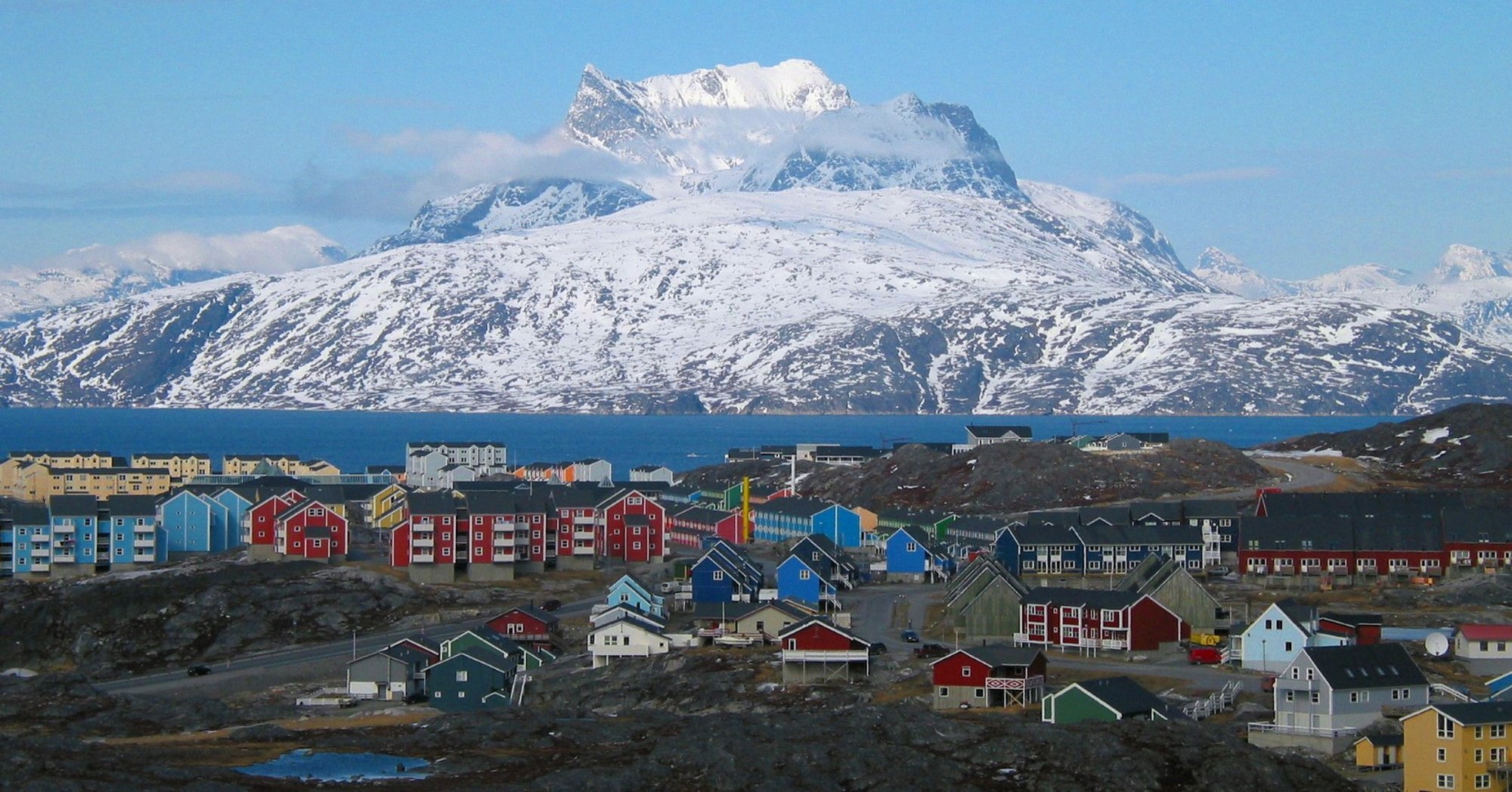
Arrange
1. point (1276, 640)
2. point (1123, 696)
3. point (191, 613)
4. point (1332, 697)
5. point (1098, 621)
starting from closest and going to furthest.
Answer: point (1332, 697), point (1123, 696), point (1276, 640), point (1098, 621), point (191, 613)

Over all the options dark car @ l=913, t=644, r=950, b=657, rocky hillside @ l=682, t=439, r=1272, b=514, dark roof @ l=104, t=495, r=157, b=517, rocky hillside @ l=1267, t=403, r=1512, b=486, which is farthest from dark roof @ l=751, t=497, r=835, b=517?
dark car @ l=913, t=644, r=950, b=657

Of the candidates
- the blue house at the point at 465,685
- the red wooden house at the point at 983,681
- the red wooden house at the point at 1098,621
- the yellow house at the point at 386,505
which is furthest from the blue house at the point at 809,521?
the red wooden house at the point at 983,681

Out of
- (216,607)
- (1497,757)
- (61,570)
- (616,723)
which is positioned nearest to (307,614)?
(216,607)

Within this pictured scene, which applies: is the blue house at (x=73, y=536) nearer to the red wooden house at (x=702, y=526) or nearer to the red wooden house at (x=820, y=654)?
the red wooden house at (x=702, y=526)

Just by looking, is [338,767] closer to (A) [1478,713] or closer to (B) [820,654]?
(B) [820,654]

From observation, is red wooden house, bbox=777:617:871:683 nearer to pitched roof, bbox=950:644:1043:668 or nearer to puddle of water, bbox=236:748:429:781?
pitched roof, bbox=950:644:1043:668

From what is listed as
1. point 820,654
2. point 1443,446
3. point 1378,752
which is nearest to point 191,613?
point 820,654

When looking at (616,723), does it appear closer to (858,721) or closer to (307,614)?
(858,721)
